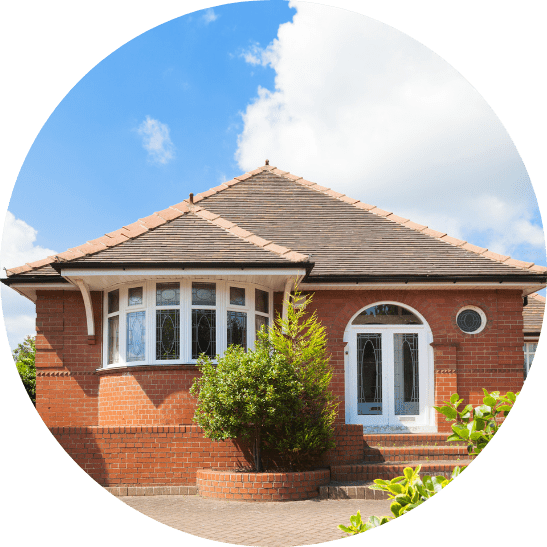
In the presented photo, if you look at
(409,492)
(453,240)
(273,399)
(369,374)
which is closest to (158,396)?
(273,399)

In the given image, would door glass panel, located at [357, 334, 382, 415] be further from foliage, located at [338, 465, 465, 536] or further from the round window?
foliage, located at [338, 465, 465, 536]

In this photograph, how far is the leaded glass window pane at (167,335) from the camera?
13.2 meters

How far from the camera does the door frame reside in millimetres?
14727

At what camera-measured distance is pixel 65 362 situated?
14.4m

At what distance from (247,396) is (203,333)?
224 cm

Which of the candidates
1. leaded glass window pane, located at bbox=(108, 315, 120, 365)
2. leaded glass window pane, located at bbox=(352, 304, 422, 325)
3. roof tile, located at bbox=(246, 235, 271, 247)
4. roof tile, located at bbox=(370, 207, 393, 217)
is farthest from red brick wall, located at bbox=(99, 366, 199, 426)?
roof tile, located at bbox=(370, 207, 393, 217)

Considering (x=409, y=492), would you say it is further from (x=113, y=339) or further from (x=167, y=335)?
(x=113, y=339)

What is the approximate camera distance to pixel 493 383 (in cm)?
1479

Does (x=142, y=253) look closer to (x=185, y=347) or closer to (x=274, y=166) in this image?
(x=185, y=347)

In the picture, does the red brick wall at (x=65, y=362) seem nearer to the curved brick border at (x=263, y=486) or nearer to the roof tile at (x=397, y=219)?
the curved brick border at (x=263, y=486)

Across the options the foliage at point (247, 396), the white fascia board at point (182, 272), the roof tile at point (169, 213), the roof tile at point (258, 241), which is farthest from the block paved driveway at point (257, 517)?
the roof tile at point (169, 213)

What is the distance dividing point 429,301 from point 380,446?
333 centimetres

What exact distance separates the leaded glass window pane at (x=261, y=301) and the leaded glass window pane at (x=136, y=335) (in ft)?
7.52

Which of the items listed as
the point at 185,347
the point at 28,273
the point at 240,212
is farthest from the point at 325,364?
the point at 28,273
